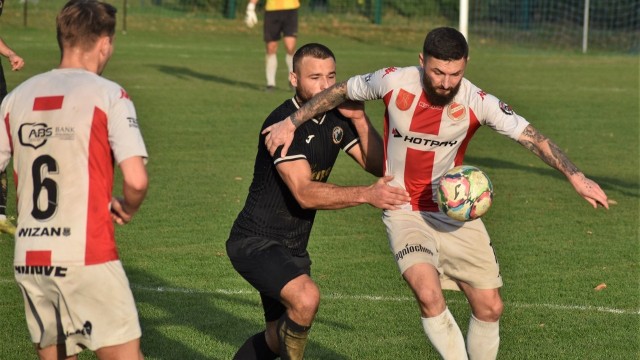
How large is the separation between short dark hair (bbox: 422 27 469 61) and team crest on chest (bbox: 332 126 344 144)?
0.74 m

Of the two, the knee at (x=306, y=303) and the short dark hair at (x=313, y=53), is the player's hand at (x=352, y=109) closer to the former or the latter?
the short dark hair at (x=313, y=53)

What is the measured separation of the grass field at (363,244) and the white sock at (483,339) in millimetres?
715

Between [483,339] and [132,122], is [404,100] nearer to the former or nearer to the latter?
[483,339]

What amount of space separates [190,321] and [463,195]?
8.72 feet


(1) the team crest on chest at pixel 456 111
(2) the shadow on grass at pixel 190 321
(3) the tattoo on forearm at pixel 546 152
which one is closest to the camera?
(3) the tattoo on forearm at pixel 546 152

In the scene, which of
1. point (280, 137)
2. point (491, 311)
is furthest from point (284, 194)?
point (491, 311)

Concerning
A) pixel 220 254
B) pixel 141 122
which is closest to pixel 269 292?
pixel 220 254

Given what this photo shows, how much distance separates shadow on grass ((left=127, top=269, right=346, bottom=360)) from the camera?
7621 mm

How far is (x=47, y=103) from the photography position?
5004 mm

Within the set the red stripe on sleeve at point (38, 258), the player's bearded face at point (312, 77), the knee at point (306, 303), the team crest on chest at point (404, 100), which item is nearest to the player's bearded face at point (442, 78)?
the team crest on chest at point (404, 100)

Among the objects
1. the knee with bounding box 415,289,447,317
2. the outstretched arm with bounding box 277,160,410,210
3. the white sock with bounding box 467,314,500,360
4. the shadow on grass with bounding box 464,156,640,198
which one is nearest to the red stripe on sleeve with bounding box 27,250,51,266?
the outstretched arm with bounding box 277,160,410,210

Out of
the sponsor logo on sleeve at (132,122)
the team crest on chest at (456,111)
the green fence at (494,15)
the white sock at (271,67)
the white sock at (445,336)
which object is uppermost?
the sponsor logo on sleeve at (132,122)

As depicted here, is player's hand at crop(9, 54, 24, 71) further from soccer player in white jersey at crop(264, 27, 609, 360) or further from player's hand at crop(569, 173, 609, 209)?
player's hand at crop(569, 173, 609, 209)

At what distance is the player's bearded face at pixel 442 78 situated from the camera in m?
6.50
